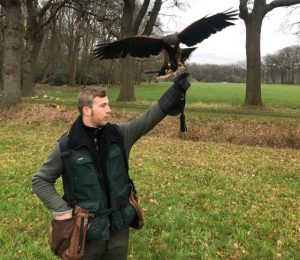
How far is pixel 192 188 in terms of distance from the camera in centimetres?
990

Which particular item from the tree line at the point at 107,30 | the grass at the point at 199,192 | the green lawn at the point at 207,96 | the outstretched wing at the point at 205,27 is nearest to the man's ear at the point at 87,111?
the outstretched wing at the point at 205,27

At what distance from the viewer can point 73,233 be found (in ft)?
13.2

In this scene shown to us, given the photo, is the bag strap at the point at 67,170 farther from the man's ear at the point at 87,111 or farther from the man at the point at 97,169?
the man's ear at the point at 87,111

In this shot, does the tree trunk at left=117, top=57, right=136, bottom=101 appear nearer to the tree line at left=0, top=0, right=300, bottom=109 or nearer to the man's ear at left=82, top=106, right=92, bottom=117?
the tree line at left=0, top=0, right=300, bottom=109

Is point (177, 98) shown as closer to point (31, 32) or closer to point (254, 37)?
point (254, 37)

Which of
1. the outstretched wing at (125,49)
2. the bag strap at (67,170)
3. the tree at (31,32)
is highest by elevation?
the tree at (31,32)

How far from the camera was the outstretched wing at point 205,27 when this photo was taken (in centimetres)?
521

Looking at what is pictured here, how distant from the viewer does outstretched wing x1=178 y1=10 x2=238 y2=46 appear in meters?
5.21

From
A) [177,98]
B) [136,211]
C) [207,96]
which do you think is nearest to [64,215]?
[136,211]

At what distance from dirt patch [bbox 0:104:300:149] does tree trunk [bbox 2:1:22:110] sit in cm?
164

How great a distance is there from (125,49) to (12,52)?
1778 centimetres

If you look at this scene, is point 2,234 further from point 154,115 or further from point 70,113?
point 70,113

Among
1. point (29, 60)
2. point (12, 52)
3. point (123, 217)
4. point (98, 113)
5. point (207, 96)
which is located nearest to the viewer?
point (98, 113)

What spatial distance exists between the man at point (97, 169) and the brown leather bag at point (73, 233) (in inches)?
2.1
